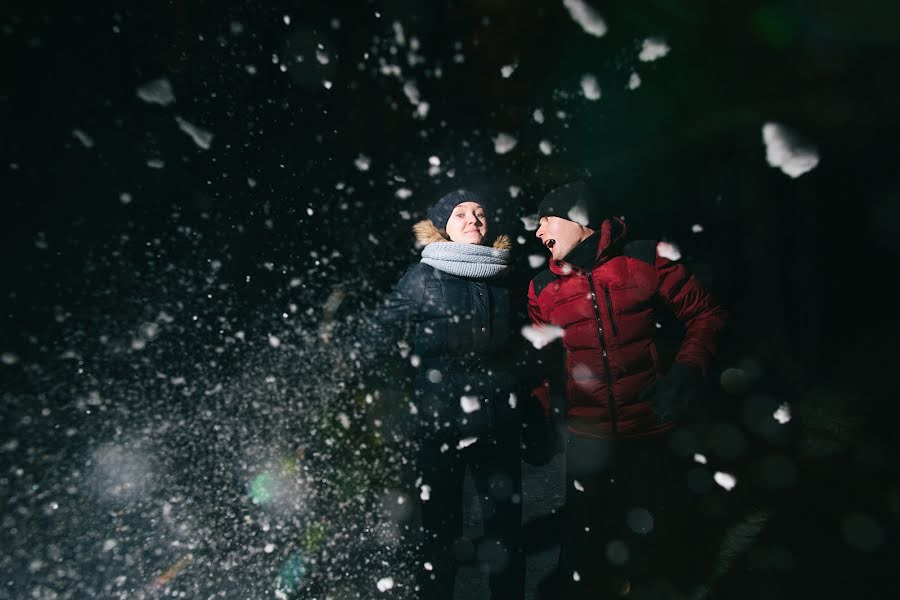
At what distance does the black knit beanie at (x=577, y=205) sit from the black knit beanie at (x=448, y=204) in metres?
0.43

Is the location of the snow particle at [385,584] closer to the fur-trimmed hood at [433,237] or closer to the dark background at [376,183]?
the dark background at [376,183]

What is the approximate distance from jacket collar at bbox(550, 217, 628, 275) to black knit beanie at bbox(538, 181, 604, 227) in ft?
0.22

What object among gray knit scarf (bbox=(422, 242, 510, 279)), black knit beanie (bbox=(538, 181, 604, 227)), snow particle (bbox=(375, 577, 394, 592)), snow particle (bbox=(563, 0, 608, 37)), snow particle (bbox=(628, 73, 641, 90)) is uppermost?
snow particle (bbox=(563, 0, 608, 37))

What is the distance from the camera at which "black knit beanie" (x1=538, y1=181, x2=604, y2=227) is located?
2098 mm

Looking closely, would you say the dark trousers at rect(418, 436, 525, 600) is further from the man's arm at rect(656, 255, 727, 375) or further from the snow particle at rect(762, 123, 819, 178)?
the snow particle at rect(762, 123, 819, 178)

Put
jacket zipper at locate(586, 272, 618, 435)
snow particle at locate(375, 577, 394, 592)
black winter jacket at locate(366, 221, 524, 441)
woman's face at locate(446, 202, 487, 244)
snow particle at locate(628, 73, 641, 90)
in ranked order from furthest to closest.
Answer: snow particle at locate(628, 73, 641, 90) < snow particle at locate(375, 577, 394, 592) < woman's face at locate(446, 202, 487, 244) < black winter jacket at locate(366, 221, 524, 441) < jacket zipper at locate(586, 272, 618, 435)

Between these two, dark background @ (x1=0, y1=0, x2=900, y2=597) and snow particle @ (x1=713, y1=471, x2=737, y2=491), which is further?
snow particle @ (x1=713, y1=471, x2=737, y2=491)

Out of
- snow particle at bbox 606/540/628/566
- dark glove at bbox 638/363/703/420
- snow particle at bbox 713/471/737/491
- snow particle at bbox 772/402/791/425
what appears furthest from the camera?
snow particle at bbox 772/402/791/425

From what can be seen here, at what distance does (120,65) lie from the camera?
281cm

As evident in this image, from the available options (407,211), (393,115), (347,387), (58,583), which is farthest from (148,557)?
(393,115)

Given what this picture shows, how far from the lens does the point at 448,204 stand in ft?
7.91

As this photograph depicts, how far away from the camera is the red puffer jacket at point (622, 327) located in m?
1.99

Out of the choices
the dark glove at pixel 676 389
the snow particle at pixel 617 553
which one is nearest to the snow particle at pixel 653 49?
the dark glove at pixel 676 389

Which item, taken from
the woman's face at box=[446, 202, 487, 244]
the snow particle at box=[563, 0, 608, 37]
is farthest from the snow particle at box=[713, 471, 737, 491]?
the snow particle at box=[563, 0, 608, 37]
